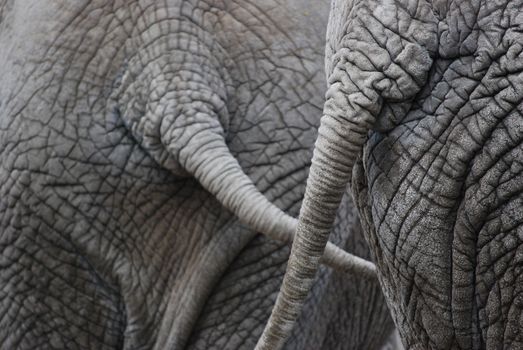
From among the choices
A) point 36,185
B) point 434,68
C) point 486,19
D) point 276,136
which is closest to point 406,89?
point 434,68

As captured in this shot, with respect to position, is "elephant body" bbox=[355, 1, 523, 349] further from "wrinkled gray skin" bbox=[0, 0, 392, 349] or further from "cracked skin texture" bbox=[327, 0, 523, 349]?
"wrinkled gray skin" bbox=[0, 0, 392, 349]

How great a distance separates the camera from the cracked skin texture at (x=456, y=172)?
172 centimetres

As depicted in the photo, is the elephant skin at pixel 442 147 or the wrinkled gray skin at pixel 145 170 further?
the wrinkled gray skin at pixel 145 170

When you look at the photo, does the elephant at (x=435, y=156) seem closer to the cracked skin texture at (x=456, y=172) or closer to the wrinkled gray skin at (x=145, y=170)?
the cracked skin texture at (x=456, y=172)

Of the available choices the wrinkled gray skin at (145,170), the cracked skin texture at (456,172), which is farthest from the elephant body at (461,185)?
the wrinkled gray skin at (145,170)

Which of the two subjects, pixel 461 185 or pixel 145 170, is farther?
pixel 145 170

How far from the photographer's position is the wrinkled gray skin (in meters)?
3.20

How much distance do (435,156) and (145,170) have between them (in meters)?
1.53

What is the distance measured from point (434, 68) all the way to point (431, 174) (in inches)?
6.7

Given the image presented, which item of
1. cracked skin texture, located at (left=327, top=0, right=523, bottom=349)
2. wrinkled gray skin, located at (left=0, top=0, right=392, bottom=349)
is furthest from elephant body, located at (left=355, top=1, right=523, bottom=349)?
wrinkled gray skin, located at (left=0, top=0, right=392, bottom=349)

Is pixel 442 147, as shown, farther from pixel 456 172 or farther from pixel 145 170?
pixel 145 170

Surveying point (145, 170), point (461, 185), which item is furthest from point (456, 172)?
point (145, 170)

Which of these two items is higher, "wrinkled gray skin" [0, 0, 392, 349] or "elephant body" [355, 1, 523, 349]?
"wrinkled gray skin" [0, 0, 392, 349]

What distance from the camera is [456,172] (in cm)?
179
